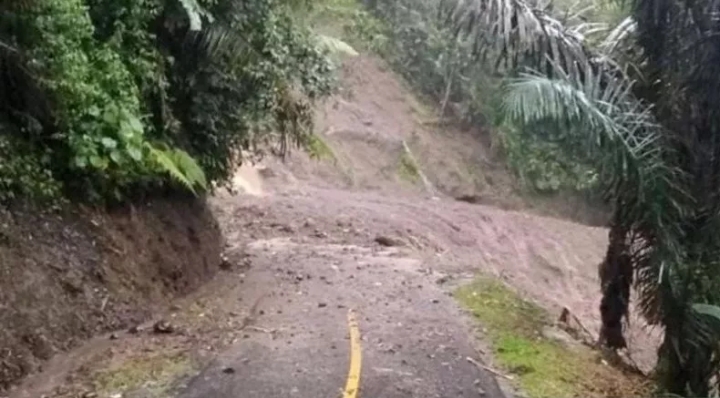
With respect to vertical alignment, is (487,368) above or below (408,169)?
above

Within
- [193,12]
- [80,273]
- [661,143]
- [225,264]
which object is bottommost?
[225,264]

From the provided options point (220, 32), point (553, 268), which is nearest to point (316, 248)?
point (220, 32)

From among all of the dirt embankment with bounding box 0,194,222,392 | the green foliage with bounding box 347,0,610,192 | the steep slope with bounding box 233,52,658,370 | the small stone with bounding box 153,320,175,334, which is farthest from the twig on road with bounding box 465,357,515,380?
the green foliage with bounding box 347,0,610,192

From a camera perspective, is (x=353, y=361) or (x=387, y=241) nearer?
(x=353, y=361)

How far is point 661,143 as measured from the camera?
11164 mm

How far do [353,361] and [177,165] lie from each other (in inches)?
165

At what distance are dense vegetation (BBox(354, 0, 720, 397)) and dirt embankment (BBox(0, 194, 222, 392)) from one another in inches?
171

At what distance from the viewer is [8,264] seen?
916 cm

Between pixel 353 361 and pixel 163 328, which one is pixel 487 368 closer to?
pixel 353 361

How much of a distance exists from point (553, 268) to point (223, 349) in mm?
20917

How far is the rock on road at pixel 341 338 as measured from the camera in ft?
28.1

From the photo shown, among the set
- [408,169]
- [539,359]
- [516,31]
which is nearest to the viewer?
[539,359]

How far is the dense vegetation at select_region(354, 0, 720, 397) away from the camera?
10.9 metres

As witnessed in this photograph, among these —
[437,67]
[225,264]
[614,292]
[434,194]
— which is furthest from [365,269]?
[437,67]
